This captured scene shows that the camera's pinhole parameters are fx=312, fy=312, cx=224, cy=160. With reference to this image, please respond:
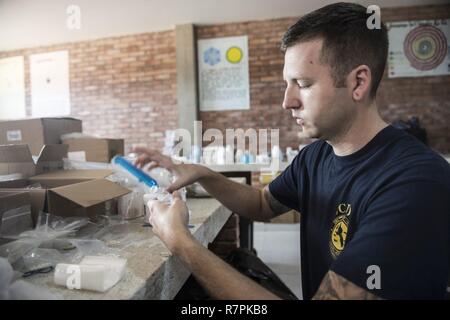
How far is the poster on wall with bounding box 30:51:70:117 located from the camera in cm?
499

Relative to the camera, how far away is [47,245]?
0.77m

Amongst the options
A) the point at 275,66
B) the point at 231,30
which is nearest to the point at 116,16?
the point at 231,30

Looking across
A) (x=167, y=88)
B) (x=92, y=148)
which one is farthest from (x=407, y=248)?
(x=167, y=88)

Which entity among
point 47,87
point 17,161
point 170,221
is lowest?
point 170,221

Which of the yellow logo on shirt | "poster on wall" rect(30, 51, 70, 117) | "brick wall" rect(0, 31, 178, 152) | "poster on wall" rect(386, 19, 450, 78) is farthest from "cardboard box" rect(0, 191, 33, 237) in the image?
"poster on wall" rect(30, 51, 70, 117)

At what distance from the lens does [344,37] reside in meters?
0.79

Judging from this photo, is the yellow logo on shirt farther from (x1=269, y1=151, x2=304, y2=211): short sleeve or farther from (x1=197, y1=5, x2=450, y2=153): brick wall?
(x1=197, y1=5, x2=450, y2=153): brick wall

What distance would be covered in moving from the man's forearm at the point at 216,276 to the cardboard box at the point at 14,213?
450 millimetres

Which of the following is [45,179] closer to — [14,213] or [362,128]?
[14,213]

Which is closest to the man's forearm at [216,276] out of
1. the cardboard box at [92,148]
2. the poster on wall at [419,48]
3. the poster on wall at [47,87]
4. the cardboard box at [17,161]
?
the cardboard box at [17,161]

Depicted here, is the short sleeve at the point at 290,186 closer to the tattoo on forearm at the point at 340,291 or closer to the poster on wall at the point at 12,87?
the tattoo on forearm at the point at 340,291

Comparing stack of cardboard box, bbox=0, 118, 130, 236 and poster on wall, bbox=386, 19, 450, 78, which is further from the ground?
poster on wall, bbox=386, 19, 450, 78

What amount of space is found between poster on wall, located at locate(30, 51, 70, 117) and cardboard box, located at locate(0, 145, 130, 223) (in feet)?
14.2

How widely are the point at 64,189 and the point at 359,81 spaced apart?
33.3 inches
